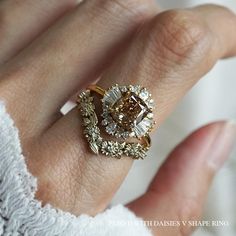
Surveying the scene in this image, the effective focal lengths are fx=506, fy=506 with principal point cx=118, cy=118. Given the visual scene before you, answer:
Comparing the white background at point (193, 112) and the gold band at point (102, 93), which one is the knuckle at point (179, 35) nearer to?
the gold band at point (102, 93)

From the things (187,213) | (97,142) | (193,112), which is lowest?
(193,112)

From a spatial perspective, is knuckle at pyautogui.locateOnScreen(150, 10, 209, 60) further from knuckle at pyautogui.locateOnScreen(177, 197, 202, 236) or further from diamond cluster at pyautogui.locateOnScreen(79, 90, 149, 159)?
knuckle at pyautogui.locateOnScreen(177, 197, 202, 236)

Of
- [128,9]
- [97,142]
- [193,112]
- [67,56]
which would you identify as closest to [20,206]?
[97,142]

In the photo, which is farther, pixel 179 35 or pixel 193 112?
pixel 193 112

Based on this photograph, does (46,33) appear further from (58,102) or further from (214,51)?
(214,51)

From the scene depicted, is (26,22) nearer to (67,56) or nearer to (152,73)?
(67,56)

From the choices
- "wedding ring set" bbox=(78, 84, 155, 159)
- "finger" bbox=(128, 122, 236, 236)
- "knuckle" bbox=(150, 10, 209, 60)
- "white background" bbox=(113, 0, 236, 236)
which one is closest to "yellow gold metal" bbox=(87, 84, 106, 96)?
"wedding ring set" bbox=(78, 84, 155, 159)

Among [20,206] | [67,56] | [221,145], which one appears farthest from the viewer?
[221,145]

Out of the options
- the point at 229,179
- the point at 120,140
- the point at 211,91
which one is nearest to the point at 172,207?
the point at 120,140
